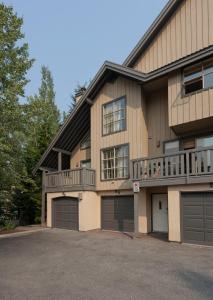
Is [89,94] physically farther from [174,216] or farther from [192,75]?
[174,216]

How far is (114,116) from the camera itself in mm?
16953

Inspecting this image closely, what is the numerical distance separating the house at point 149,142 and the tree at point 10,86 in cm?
246

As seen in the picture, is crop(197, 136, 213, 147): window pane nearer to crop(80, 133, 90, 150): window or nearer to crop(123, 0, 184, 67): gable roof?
crop(123, 0, 184, 67): gable roof

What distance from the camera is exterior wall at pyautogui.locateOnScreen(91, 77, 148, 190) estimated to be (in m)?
15.5

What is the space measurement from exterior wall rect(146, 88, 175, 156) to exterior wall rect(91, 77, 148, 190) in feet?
1.07

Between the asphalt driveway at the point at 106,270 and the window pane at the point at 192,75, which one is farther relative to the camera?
the window pane at the point at 192,75

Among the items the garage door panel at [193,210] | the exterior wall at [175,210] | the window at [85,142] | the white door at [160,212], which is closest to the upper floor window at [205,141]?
the exterior wall at [175,210]

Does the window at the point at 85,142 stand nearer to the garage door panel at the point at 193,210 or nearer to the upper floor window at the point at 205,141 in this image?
the upper floor window at the point at 205,141

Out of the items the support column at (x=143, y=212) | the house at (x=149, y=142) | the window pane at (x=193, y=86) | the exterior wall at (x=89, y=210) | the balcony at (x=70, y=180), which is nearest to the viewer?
the house at (x=149, y=142)

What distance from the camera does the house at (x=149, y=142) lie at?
1193 cm

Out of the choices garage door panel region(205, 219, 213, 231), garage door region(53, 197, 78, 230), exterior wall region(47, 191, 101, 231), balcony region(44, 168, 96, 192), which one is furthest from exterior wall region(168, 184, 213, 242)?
garage door region(53, 197, 78, 230)

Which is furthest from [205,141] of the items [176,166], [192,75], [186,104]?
[192,75]

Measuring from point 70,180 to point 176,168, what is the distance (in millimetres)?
7754

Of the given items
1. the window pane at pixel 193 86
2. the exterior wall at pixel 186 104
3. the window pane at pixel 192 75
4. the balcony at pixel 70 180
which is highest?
the window pane at pixel 192 75
